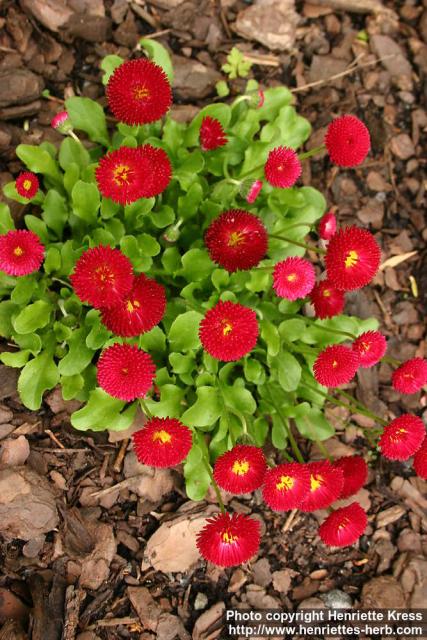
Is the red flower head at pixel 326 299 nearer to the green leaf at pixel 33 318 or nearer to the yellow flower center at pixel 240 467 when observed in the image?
the yellow flower center at pixel 240 467

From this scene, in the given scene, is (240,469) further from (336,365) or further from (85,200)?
(85,200)

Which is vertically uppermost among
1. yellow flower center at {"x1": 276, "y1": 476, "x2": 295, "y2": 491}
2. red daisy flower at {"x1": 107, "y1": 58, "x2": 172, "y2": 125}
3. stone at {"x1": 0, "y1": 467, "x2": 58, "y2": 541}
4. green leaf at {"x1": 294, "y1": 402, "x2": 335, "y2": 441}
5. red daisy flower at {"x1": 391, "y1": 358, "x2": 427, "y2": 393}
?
red daisy flower at {"x1": 107, "y1": 58, "x2": 172, "y2": 125}

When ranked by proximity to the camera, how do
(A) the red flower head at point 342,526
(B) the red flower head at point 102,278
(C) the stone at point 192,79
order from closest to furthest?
(B) the red flower head at point 102,278 < (A) the red flower head at point 342,526 < (C) the stone at point 192,79

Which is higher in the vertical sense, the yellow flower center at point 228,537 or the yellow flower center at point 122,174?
the yellow flower center at point 122,174

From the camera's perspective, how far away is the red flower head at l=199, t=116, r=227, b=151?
319cm

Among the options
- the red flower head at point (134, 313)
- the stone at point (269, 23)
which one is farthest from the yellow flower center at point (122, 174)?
the stone at point (269, 23)

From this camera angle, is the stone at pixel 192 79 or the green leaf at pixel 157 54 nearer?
the green leaf at pixel 157 54

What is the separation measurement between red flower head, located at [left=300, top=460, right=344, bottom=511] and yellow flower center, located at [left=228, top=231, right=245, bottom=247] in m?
1.05

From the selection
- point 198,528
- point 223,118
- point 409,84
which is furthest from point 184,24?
point 198,528

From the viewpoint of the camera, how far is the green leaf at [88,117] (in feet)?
11.5

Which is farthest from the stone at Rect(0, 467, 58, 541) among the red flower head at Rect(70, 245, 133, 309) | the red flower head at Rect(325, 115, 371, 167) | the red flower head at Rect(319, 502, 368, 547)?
the red flower head at Rect(325, 115, 371, 167)

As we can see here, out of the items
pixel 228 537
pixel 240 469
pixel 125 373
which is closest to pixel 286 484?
pixel 240 469

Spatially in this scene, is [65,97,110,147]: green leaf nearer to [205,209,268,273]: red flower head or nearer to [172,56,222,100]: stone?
[172,56,222,100]: stone

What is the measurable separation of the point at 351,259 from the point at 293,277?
0.96 ft
